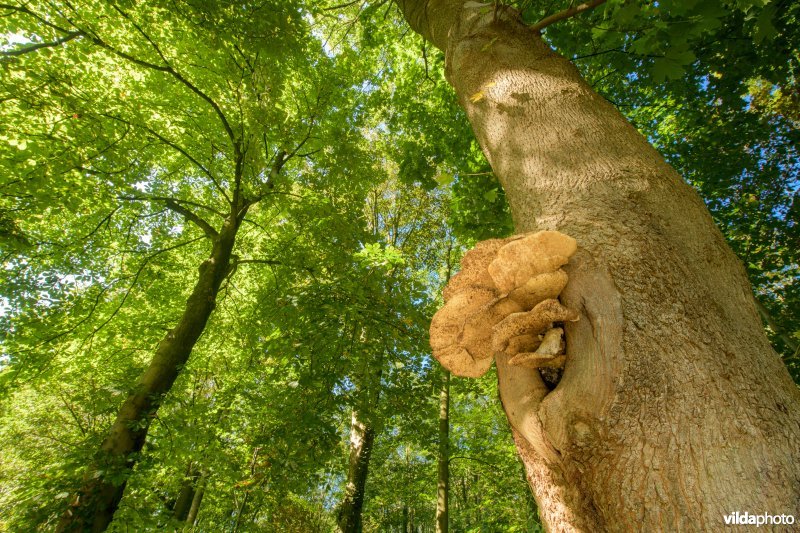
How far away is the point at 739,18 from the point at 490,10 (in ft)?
14.1

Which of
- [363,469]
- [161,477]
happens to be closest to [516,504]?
[363,469]

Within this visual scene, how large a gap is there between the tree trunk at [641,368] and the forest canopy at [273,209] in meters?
0.95

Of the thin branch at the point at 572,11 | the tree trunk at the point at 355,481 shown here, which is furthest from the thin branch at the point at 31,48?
the tree trunk at the point at 355,481

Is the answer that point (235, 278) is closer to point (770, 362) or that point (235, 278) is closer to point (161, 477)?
point (161, 477)

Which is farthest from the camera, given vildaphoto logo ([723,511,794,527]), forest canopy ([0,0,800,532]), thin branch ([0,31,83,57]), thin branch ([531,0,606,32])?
forest canopy ([0,0,800,532])

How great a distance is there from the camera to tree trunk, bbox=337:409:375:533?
6652mm

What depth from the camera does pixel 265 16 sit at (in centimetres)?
453

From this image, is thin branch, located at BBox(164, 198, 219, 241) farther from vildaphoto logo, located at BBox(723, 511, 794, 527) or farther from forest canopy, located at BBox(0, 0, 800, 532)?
vildaphoto logo, located at BBox(723, 511, 794, 527)

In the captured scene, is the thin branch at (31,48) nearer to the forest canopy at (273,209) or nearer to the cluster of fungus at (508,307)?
the forest canopy at (273,209)

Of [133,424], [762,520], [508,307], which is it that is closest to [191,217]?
[133,424]

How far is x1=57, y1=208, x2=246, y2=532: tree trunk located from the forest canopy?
0.03 meters

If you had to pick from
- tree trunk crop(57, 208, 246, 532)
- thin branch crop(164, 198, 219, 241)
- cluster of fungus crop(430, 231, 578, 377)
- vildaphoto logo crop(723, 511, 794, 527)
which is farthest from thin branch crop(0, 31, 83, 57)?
vildaphoto logo crop(723, 511, 794, 527)

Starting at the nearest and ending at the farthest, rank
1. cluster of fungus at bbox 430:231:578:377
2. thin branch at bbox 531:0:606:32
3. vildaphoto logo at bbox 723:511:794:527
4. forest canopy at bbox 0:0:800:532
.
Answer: vildaphoto logo at bbox 723:511:794:527, cluster of fungus at bbox 430:231:578:377, thin branch at bbox 531:0:606:32, forest canopy at bbox 0:0:800:532

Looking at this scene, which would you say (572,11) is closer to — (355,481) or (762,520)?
(762,520)
